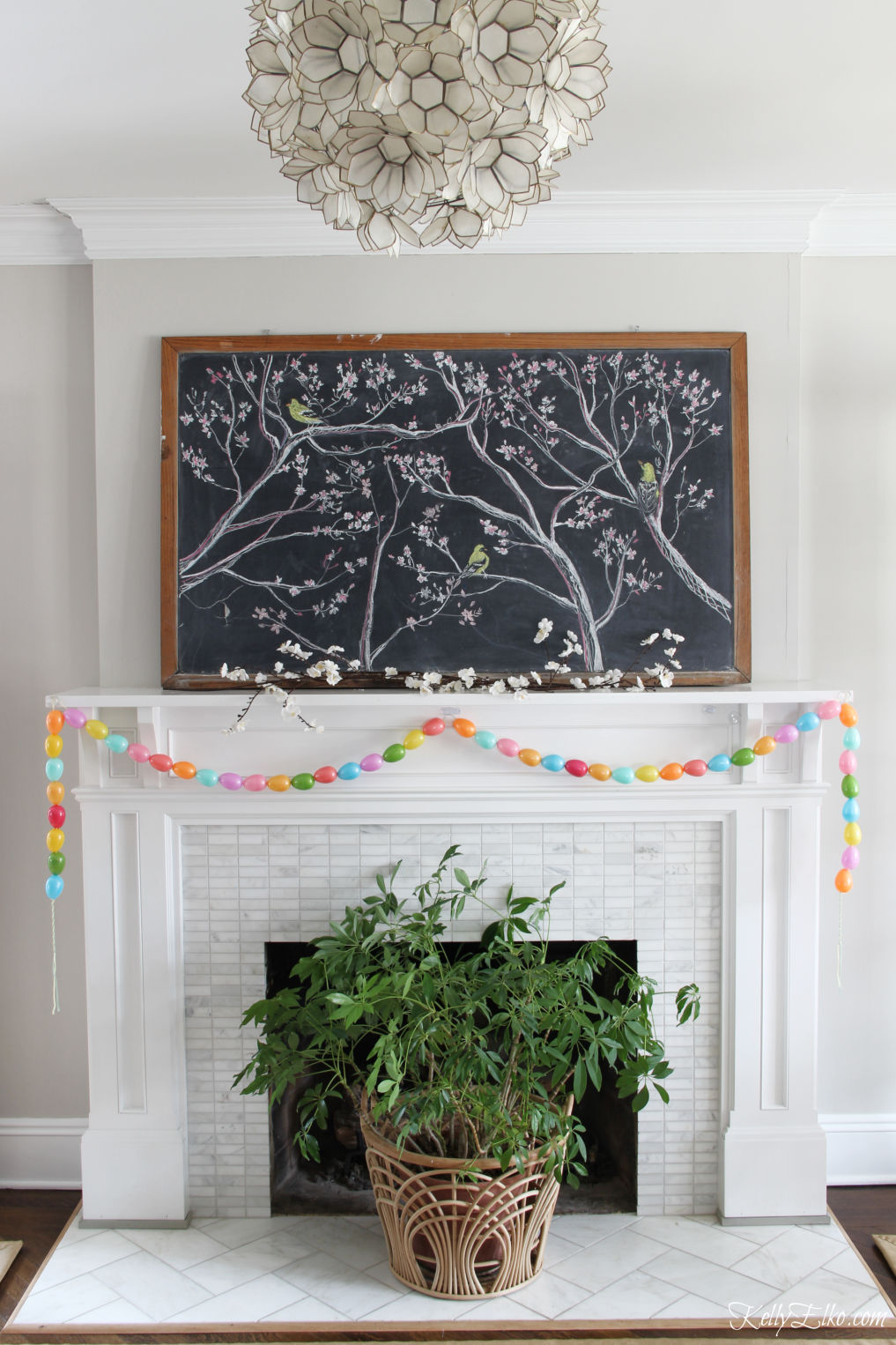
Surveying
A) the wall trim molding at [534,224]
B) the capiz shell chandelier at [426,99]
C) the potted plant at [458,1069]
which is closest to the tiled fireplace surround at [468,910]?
the potted plant at [458,1069]

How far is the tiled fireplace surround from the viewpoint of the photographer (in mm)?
2354

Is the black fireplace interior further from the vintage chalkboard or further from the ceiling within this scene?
the ceiling

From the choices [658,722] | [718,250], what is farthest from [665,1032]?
[718,250]

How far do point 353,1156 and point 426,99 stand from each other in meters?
2.48

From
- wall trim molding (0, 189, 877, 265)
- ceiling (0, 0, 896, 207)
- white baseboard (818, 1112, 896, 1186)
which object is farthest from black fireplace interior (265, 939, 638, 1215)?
ceiling (0, 0, 896, 207)

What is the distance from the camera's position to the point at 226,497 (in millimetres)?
2385

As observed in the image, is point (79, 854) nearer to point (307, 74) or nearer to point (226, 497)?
point (226, 497)

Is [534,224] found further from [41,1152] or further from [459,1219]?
[41,1152]

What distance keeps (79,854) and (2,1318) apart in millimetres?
1019

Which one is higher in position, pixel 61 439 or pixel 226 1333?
pixel 61 439

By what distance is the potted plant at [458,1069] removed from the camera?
2.02 m

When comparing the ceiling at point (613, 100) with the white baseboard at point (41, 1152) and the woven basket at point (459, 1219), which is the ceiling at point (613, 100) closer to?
the woven basket at point (459, 1219)

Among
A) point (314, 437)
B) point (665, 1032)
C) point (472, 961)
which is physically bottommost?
point (665, 1032)

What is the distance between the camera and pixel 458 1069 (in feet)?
6.57
